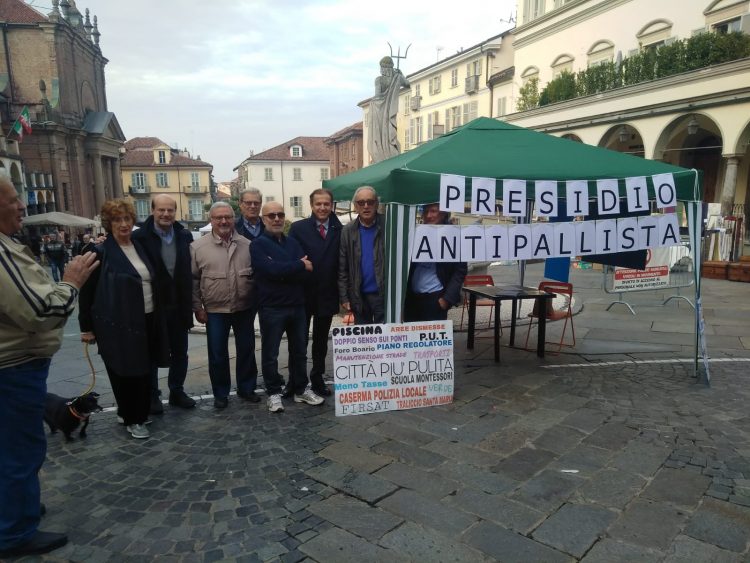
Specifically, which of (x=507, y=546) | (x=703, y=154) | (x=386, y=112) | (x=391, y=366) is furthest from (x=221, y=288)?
(x=703, y=154)

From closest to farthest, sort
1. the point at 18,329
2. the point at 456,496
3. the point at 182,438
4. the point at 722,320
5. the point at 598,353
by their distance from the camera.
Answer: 1. the point at 18,329
2. the point at 456,496
3. the point at 182,438
4. the point at 598,353
5. the point at 722,320

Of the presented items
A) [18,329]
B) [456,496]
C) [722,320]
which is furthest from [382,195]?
[722,320]

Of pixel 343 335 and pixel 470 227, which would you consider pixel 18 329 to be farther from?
pixel 470 227

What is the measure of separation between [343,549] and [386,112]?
866cm

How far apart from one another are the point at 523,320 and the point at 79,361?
258 inches

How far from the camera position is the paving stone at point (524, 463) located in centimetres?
332

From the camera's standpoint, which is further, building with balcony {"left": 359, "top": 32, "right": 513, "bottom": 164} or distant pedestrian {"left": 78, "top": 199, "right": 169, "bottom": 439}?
building with balcony {"left": 359, "top": 32, "right": 513, "bottom": 164}

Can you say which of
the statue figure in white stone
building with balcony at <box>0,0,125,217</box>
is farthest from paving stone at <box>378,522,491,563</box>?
→ building with balcony at <box>0,0,125,217</box>

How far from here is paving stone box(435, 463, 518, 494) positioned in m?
3.15

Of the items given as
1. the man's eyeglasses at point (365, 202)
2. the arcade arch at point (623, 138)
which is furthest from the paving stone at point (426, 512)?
the arcade arch at point (623, 138)

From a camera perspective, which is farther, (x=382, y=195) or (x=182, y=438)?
(x=382, y=195)

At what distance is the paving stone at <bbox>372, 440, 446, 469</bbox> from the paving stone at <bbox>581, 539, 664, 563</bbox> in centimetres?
114

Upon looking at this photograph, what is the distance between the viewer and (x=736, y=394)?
4707mm

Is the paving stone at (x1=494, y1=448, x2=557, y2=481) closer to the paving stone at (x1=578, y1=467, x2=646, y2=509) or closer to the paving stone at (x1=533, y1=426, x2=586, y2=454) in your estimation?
the paving stone at (x1=533, y1=426, x2=586, y2=454)
